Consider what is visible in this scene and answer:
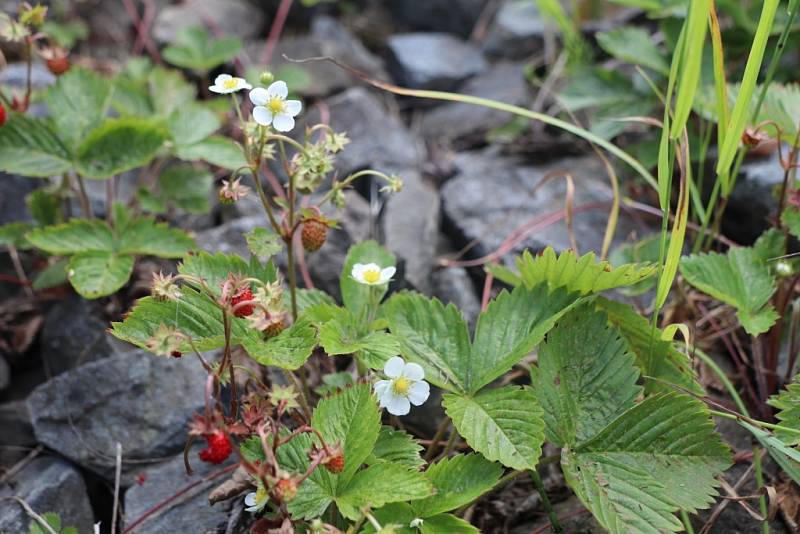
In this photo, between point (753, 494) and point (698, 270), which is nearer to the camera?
point (753, 494)

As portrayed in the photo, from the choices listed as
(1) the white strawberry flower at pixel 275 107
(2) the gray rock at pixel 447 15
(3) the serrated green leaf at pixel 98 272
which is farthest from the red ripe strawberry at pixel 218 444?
(2) the gray rock at pixel 447 15

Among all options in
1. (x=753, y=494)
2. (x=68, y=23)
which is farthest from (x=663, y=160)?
(x=68, y=23)

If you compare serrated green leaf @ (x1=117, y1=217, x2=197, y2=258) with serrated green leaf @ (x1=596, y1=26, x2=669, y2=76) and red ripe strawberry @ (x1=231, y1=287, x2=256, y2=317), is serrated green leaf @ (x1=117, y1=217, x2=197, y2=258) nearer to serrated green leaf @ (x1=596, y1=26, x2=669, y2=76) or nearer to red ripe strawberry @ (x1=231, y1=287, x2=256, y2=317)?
red ripe strawberry @ (x1=231, y1=287, x2=256, y2=317)

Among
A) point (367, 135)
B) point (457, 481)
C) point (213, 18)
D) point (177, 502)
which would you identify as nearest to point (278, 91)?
point (457, 481)

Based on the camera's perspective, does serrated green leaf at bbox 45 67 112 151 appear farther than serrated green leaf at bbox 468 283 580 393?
Yes

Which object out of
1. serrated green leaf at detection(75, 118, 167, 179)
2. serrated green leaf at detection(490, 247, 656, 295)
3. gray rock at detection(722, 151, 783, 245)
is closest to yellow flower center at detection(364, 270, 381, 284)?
serrated green leaf at detection(490, 247, 656, 295)

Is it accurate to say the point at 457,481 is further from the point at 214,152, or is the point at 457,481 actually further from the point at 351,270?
the point at 214,152

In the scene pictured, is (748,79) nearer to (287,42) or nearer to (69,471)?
(69,471)
